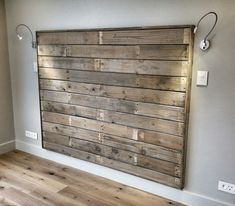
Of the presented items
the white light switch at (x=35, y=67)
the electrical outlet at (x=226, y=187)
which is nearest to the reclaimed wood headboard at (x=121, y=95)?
the white light switch at (x=35, y=67)

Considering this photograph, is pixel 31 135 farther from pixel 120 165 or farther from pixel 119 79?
pixel 119 79

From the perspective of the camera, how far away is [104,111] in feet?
9.16

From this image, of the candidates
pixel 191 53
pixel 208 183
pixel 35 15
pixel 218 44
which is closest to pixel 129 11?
pixel 191 53

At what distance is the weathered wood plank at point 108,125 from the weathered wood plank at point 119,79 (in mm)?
342

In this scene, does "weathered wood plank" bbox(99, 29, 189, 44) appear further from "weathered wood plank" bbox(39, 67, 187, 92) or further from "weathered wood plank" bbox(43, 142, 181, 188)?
"weathered wood plank" bbox(43, 142, 181, 188)

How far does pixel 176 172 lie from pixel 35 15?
2.41 metres

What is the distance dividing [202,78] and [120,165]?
4.15 feet

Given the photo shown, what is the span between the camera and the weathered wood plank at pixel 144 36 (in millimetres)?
2237

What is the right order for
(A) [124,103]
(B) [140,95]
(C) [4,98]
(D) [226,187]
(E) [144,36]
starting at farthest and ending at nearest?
(C) [4,98] → (A) [124,103] → (B) [140,95] → (E) [144,36] → (D) [226,187]

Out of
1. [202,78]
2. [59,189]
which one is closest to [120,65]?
[202,78]

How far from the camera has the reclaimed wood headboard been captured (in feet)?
7.66

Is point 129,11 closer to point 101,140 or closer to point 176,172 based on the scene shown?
point 101,140

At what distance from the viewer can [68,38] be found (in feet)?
9.37

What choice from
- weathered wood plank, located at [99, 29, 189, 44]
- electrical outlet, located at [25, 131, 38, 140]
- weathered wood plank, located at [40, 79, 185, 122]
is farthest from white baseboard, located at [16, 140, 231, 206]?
weathered wood plank, located at [99, 29, 189, 44]
